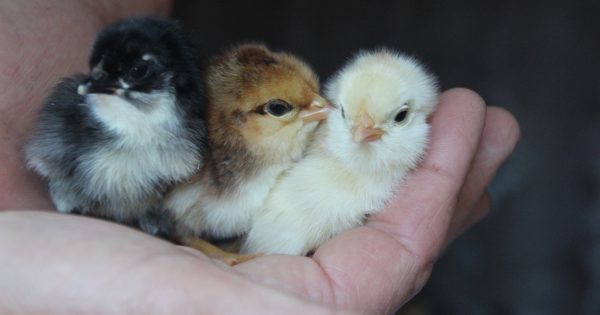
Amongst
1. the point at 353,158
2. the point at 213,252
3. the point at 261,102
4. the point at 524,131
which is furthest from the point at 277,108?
the point at 524,131

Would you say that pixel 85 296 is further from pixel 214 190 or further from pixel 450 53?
pixel 450 53

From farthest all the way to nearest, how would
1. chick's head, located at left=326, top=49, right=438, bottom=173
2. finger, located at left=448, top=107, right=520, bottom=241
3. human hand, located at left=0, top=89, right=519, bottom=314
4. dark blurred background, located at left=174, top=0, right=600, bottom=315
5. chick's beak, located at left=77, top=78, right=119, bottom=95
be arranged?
dark blurred background, located at left=174, top=0, right=600, bottom=315 < finger, located at left=448, top=107, right=520, bottom=241 < chick's head, located at left=326, top=49, right=438, bottom=173 < chick's beak, located at left=77, top=78, right=119, bottom=95 < human hand, located at left=0, top=89, right=519, bottom=314

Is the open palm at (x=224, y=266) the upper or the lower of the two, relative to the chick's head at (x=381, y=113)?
lower

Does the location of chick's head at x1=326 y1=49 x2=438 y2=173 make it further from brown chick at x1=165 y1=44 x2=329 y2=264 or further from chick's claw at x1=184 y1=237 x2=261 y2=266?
chick's claw at x1=184 y1=237 x2=261 y2=266

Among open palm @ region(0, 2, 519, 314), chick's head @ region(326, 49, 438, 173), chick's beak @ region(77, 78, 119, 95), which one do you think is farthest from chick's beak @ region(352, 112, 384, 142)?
chick's beak @ region(77, 78, 119, 95)

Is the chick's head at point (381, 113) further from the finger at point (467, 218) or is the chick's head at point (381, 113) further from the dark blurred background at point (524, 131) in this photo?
the dark blurred background at point (524, 131)

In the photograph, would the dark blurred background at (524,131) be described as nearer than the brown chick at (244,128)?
No

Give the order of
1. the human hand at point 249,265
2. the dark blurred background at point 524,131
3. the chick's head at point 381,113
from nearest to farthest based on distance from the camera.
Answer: the human hand at point 249,265, the chick's head at point 381,113, the dark blurred background at point 524,131

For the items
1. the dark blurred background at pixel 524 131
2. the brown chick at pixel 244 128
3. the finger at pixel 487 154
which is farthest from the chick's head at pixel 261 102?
the dark blurred background at pixel 524 131
